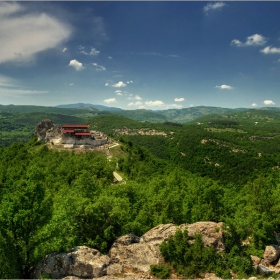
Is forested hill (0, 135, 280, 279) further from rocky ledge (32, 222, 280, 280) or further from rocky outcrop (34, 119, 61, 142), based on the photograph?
rocky outcrop (34, 119, 61, 142)

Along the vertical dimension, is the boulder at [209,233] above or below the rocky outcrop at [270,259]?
above

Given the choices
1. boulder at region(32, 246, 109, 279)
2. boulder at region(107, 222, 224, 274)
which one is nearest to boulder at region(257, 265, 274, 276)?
boulder at region(107, 222, 224, 274)

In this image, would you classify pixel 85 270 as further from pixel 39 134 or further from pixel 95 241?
pixel 39 134

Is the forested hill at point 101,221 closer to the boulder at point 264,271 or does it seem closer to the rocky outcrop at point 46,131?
the boulder at point 264,271

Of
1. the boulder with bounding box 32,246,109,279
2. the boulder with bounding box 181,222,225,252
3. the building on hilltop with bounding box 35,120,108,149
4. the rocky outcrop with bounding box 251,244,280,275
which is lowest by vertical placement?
the rocky outcrop with bounding box 251,244,280,275

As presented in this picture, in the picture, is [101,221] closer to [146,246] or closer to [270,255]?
[146,246]

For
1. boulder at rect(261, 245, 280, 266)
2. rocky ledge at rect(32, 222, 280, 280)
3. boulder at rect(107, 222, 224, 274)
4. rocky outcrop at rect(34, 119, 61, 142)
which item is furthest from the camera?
rocky outcrop at rect(34, 119, 61, 142)

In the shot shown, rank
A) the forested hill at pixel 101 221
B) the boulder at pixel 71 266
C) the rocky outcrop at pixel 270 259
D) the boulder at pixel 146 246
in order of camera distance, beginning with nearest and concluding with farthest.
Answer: the forested hill at pixel 101 221 → the boulder at pixel 71 266 → the boulder at pixel 146 246 → the rocky outcrop at pixel 270 259

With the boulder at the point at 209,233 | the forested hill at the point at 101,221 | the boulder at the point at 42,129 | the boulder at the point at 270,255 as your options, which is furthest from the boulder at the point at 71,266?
the boulder at the point at 42,129

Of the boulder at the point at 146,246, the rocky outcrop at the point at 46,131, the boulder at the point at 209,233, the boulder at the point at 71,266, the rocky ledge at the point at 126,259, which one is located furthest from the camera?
the rocky outcrop at the point at 46,131
